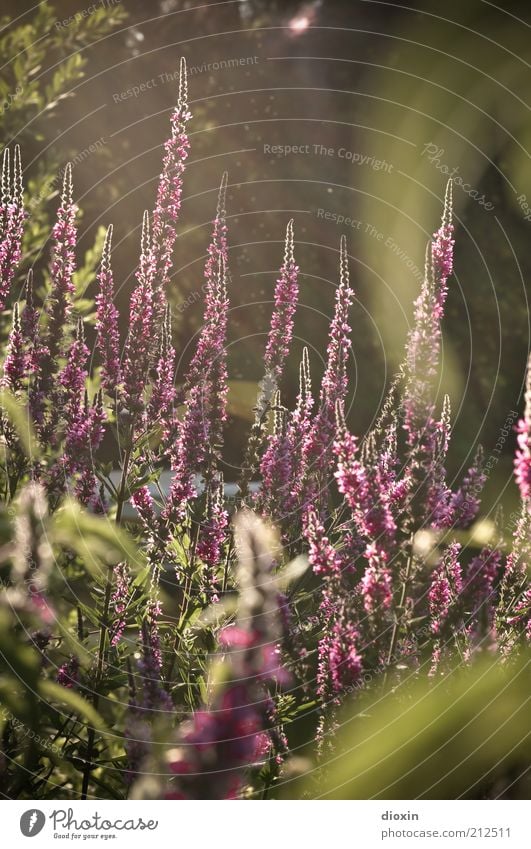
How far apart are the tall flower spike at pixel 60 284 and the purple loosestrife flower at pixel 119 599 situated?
40cm

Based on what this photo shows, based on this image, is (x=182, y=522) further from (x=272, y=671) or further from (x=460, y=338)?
(x=460, y=338)

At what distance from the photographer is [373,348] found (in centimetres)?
162

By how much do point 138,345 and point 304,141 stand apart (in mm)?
703

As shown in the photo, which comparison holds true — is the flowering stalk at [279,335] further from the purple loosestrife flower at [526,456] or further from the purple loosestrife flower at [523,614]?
the purple loosestrife flower at [523,614]

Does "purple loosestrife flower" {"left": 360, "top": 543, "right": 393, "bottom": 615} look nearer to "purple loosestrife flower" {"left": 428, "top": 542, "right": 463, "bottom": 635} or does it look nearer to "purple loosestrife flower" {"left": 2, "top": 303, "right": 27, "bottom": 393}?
"purple loosestrife flower" {"left": 428, "top": 542, "right": 463, "bottom": 635}

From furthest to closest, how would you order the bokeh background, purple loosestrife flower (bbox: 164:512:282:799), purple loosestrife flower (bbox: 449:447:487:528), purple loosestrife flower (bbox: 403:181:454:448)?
1. the bokeh background
2. purple loosestrife flower (bbox: 449:447:487:528)
3. purple loosestrife flower (bbox: 403:181:454:448)
4. purple loosestrife flower (bbox: 164:512:282:799)

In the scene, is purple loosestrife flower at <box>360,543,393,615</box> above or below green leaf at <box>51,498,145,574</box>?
below

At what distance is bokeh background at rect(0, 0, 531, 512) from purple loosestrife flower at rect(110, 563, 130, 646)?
401mm

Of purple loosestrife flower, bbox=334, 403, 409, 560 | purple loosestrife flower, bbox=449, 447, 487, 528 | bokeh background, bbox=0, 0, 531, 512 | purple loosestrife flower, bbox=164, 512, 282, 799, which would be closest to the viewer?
purple loosestrife flower, bbox=164, 512, 282, 799

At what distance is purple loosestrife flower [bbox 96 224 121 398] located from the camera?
1.32 metres

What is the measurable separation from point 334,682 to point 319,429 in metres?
0.44

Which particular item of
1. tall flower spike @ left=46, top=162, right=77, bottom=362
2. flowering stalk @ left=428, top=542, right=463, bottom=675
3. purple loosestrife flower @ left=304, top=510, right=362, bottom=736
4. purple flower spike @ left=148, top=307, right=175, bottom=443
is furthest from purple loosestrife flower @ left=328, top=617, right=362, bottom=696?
tall flower spike @ left=46, top=162, right=77, bottom=362

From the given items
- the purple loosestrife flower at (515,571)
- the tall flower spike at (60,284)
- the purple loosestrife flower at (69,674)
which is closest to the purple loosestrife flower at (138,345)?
the tall flower spike at (60,284)

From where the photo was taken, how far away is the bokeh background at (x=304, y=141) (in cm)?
160
